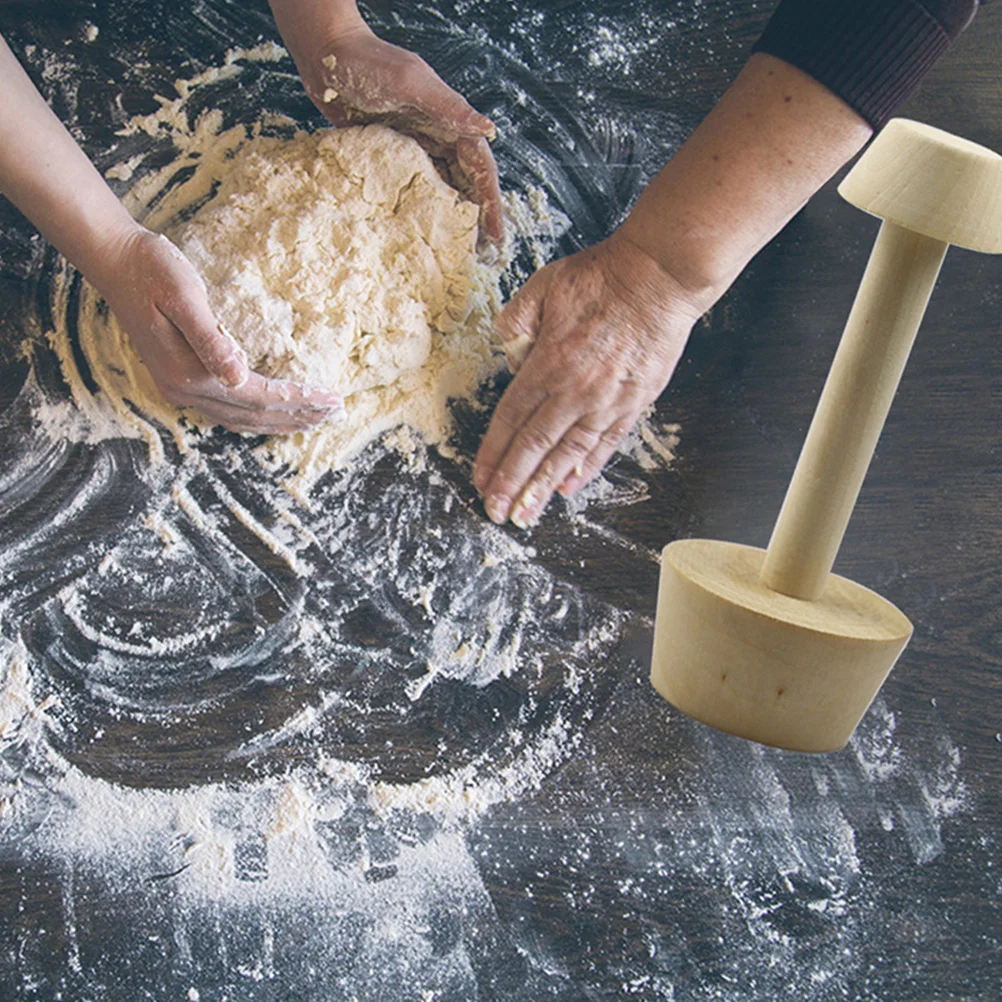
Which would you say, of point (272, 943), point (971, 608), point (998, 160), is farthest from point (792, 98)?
point (272, 943)

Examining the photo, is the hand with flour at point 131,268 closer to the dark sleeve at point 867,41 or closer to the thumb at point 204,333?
the thumb at point 204,333

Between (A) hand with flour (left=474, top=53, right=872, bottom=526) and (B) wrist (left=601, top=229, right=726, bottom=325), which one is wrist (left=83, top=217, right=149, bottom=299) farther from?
(B) wrist (left=601, top=229, right=726, bottom=325)

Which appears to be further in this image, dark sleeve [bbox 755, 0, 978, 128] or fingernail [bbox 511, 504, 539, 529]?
fingernail [bbox 511, 504, 539, 529]

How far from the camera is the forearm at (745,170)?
0.86m

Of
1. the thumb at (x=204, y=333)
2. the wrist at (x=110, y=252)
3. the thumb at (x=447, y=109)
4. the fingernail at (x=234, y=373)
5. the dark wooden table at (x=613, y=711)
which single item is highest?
the wrist at (x=110, y=252)

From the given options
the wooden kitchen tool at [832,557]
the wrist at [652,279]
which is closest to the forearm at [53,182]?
the wrist at [652,279]

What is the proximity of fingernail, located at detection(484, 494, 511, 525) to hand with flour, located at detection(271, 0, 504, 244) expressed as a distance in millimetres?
356

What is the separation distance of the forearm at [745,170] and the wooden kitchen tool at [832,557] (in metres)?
0.07

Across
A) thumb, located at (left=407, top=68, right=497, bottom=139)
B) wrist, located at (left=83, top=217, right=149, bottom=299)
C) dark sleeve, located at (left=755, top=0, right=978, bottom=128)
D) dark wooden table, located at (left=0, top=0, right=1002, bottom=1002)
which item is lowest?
dark wooden table, located at (left=0, top=0, right=1002, bottom=1002)

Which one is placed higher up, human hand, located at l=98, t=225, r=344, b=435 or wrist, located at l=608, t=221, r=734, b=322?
human hand, located at l=98, t=225, r=344, b=435

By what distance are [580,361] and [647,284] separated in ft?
0.37

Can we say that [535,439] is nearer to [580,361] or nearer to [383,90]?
[580,361]

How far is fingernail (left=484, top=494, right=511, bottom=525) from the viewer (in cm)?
105

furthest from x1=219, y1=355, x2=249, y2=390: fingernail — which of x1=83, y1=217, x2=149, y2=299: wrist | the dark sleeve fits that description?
the dark sleeve
